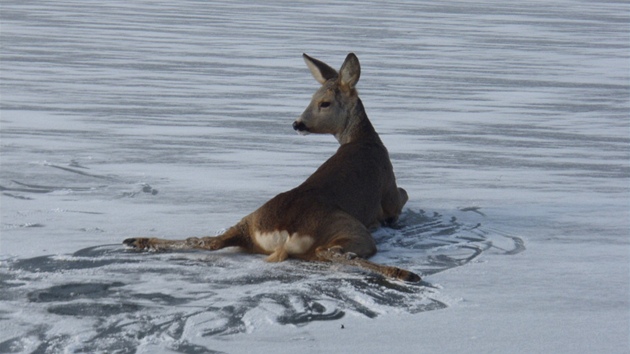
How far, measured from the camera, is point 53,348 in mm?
3984

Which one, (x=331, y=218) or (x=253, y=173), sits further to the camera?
(x=253, y=173)

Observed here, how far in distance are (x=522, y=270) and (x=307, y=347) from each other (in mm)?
1617

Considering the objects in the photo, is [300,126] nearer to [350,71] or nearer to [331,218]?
[350,71]

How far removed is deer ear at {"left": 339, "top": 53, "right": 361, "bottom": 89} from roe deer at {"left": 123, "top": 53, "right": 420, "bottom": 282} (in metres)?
0.01

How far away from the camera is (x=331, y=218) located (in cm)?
547

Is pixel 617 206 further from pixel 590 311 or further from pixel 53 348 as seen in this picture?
pixel 53 348

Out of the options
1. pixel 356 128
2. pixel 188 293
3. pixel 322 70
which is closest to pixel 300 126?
pixel 356 128

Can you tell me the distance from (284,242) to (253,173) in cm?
236

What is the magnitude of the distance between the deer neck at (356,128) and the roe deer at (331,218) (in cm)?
10

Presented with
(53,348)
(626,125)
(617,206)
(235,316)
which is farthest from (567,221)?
(626,125)

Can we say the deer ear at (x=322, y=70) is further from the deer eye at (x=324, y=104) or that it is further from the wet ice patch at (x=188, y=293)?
the wet ice patch at (x=188, y=293)

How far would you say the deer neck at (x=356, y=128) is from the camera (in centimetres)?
684

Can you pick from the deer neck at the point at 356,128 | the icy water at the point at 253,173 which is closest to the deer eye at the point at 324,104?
the deer neck at the point at 356,128

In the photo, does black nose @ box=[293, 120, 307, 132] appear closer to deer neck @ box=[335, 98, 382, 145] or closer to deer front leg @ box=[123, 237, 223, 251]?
deer neck @ box=[335, 98, 382, 145]
